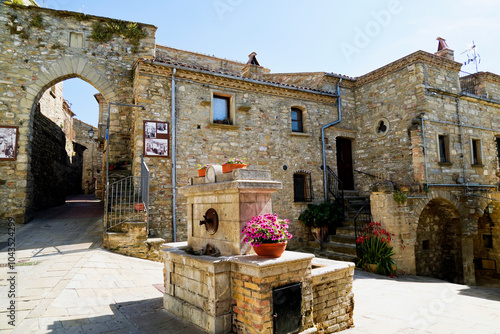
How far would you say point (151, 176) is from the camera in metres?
9.76

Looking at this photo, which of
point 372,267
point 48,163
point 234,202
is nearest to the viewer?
point 234,202

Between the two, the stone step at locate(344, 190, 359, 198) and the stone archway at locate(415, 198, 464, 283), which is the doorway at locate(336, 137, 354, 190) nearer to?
the stone step at locate(344, 190, 359, 198)

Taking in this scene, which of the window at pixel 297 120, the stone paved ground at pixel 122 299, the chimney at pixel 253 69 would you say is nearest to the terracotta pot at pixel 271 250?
the stone paved ground at pixel 122 299

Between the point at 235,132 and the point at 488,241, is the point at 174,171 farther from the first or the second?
the point at 488,241

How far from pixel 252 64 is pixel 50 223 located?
34.2 feet

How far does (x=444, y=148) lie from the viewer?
38.0 ft

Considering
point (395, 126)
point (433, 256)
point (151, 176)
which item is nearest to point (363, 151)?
point (395, 126)

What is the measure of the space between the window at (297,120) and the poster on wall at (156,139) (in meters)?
5.54

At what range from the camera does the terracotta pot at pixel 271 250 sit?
3.88 meters

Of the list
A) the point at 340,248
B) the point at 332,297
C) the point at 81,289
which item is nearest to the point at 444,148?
the point at 340,248

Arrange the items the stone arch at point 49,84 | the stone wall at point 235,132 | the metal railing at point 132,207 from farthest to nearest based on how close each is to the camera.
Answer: the stone arch at point 49,84, the stone wall at point 235,132, the metal railing at point 132,207

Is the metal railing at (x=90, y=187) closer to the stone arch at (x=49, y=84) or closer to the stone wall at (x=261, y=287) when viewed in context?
the stone arch at (x=49, y=84)

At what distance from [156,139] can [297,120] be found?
6.13 metres

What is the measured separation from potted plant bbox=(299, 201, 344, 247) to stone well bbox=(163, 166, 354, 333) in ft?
20.5
